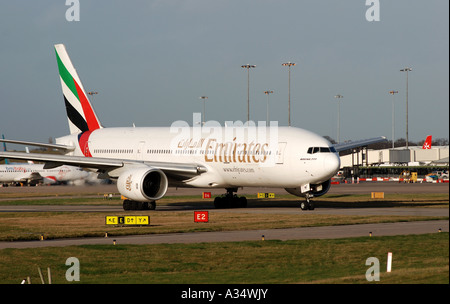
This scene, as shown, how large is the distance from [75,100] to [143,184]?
50.2 feet

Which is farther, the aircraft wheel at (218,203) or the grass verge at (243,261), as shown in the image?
the aircraft wheel at (218,203)

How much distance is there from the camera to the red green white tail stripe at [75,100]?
57375mm

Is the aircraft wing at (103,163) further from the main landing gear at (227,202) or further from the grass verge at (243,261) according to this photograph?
the grass verge at (243,261)

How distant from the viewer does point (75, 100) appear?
57.7 meters

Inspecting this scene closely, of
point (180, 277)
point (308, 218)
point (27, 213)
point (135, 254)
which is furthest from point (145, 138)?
point (180, 277)

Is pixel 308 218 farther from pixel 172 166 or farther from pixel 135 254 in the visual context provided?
pixel 135 254

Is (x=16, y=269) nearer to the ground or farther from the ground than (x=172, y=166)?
nearer to the ground

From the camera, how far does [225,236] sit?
3058 centimetres

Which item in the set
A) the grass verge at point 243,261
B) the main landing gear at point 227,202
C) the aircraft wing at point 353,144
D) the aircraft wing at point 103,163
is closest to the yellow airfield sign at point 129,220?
the grass verge at point 243,261

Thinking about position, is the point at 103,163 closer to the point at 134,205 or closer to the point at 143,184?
the point at 134,205

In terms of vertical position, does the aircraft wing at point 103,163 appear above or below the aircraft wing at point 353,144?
below

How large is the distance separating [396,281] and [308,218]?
22.4 m

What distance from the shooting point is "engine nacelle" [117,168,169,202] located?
44219 millimetres

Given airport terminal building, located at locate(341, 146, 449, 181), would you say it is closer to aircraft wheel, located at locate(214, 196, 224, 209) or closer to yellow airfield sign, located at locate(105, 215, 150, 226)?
aircraft wheel, located at locate(214, 196, 224, 209)
